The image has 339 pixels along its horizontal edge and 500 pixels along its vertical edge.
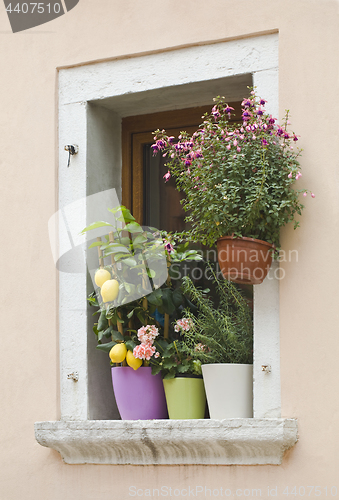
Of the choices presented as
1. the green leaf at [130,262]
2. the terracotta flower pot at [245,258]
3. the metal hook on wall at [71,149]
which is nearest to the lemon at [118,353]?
the green leaf at [130,262]

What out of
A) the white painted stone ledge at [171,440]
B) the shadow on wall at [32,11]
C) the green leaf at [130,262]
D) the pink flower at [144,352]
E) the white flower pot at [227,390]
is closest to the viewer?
the white painted stone ledge at [171,440]

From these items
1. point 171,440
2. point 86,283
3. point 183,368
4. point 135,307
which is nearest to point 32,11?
point 86,283

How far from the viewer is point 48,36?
3.63m

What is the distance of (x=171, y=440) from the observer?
291cm

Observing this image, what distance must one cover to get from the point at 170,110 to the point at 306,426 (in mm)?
1884

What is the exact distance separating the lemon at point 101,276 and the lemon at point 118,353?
12.9 inches

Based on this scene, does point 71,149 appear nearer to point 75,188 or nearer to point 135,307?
point 75,188

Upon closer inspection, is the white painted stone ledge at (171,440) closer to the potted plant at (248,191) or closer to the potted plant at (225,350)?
the potted plant at (225,350)

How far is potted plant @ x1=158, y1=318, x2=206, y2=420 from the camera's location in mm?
3051

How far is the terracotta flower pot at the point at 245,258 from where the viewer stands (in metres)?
2.86

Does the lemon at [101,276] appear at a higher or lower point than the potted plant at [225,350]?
higher

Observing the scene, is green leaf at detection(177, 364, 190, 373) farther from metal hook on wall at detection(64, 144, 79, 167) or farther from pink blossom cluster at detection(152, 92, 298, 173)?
metal hook on wall at detection(64, 144, 79, 167)

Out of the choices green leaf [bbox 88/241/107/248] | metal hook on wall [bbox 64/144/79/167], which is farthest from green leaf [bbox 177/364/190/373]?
metal hook on wall [bbox 64/144/79/167]

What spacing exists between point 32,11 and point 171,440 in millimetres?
2496
